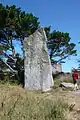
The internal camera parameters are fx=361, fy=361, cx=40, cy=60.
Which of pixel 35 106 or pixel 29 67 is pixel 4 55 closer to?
pixel 29 67

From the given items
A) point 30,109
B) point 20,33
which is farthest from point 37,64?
point 30,109

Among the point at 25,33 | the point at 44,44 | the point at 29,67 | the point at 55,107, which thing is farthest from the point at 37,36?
the point at 55,107

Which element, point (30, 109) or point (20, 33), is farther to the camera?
point (20, 33)

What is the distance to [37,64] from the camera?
20.9 metres

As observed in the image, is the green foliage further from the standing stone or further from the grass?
the grass

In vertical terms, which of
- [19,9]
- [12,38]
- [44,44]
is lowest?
[44,44]

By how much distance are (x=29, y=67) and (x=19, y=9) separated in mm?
7916

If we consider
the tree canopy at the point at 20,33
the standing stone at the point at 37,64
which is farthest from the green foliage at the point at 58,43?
the standing stone at the point at 37,64

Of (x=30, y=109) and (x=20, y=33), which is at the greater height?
(x=20, y=33)

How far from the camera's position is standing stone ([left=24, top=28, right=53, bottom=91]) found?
2062 cm

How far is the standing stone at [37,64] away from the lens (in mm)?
20625

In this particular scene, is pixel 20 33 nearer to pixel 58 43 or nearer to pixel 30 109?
pixel 58 43

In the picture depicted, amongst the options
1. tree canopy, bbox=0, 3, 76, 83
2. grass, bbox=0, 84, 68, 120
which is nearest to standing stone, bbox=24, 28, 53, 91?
tree canopy, bbox=0, 3, 76, 83

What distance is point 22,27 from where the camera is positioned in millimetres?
26859
